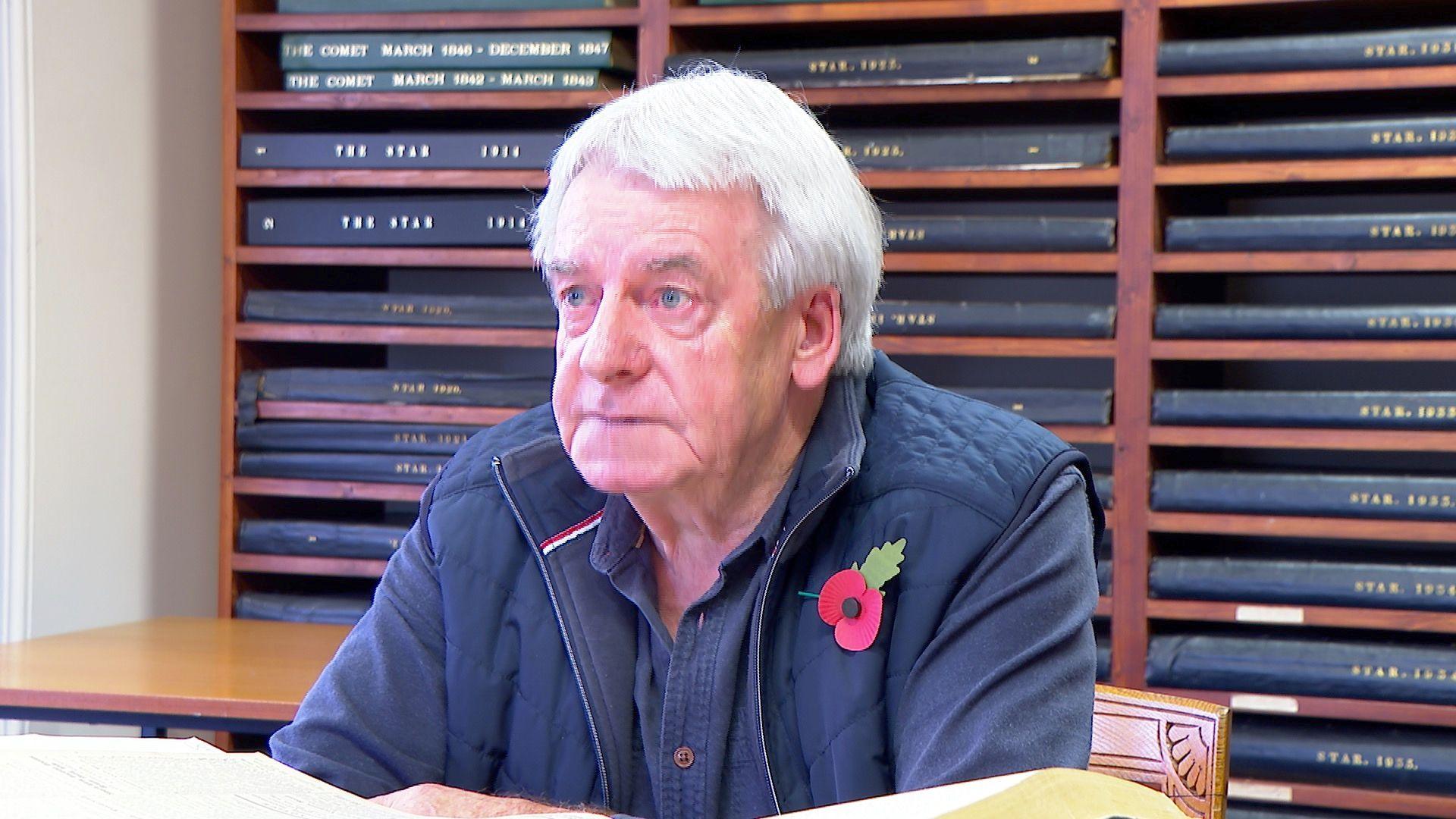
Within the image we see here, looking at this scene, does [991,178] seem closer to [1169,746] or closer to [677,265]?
[1169,746]

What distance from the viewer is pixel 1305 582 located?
2.45 meters

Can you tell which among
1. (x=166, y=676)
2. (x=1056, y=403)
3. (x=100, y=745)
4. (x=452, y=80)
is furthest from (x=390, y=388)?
(x=100, y=745)

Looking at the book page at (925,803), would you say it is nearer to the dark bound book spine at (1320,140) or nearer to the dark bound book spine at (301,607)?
the dark bound book spine at (1320,140)

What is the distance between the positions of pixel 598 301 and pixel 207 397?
207 centimetres

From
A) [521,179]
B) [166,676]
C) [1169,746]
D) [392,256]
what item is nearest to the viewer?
[1169,746]

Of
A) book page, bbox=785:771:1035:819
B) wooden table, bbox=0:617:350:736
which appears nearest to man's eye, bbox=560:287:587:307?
book page, bbox=785:771:1035:819

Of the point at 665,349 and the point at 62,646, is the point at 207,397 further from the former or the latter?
the point at 665,349

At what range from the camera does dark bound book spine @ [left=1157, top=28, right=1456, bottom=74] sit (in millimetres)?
2373

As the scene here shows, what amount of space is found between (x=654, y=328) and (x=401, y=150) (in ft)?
5.87

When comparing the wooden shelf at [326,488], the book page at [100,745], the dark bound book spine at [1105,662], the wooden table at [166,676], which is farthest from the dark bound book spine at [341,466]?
the book page at [100,745]

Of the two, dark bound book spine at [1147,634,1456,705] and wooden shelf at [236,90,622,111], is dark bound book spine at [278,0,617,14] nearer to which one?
wooden shelf at [236,90,622,111]

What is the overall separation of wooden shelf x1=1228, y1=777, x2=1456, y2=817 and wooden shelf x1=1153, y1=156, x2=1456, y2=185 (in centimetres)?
100

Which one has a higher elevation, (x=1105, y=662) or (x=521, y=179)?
(x=521, y=179)

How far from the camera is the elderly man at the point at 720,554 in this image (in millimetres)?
1189
